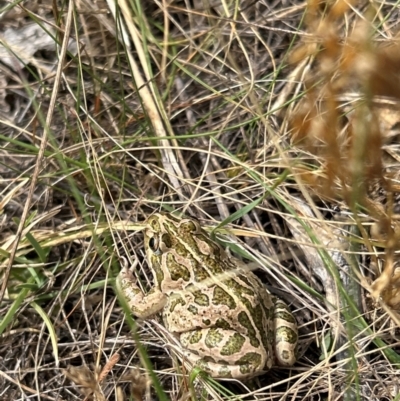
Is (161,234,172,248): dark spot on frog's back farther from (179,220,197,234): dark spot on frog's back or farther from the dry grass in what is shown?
the dry grass

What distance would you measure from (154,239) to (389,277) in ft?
Result: 3.50

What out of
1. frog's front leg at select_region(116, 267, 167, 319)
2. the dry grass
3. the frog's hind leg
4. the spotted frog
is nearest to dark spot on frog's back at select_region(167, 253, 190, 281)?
the spotted frog

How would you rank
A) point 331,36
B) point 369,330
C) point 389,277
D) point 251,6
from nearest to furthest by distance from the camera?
point 331,36 → point 389,277 → point 369,330 → point 251,6

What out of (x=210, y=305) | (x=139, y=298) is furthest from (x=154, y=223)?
(x=210, y=305)

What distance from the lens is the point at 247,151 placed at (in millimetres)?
2926

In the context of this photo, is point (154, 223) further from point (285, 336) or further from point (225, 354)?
point (285, 336)

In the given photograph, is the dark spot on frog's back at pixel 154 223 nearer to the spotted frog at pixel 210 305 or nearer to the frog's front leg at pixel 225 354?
the spotted frog at pixel 210 305

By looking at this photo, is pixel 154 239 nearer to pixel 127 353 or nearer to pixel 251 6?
pixel 127 353

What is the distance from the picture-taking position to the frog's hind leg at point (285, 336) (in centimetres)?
239

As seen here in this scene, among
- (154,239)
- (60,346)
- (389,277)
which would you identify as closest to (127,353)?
(60,346)

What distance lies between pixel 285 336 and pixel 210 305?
1.13 ft

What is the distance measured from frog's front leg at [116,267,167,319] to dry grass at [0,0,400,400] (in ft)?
0.26

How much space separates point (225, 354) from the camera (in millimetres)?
2381

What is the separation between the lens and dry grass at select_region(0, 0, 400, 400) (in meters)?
2.41
